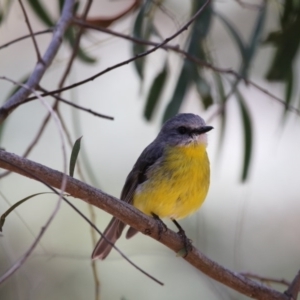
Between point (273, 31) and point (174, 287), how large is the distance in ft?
4.54

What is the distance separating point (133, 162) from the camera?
503cm

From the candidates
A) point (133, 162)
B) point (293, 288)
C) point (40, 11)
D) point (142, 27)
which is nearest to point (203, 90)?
point (142, 27)

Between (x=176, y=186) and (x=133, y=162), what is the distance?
196 cm

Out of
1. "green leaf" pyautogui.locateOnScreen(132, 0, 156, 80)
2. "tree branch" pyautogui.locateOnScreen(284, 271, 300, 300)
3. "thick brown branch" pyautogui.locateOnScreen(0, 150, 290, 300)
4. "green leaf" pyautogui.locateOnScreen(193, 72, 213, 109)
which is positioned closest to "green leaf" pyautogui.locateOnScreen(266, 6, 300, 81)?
"green leaf" pyautogui.locateOnScreen(193, 72, 213, 109)

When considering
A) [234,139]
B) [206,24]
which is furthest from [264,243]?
[206,24]

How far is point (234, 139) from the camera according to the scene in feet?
17.4

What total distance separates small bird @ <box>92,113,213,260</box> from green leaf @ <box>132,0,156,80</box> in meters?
0.33

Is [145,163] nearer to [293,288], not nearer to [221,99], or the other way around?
[221,99]

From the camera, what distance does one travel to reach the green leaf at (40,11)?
335 centimetres

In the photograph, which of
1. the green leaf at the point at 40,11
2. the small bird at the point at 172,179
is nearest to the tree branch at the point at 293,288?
the small bird at the point at 172,179

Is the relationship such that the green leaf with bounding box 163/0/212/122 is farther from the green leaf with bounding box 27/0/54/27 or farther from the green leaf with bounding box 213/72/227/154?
the green leaf with bounding box 27/0/54/27

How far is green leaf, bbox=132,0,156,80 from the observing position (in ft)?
10.3

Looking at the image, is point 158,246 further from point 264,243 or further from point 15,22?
point 15,22

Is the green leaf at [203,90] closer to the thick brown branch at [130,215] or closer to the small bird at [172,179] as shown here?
the small bird at [172,179]
